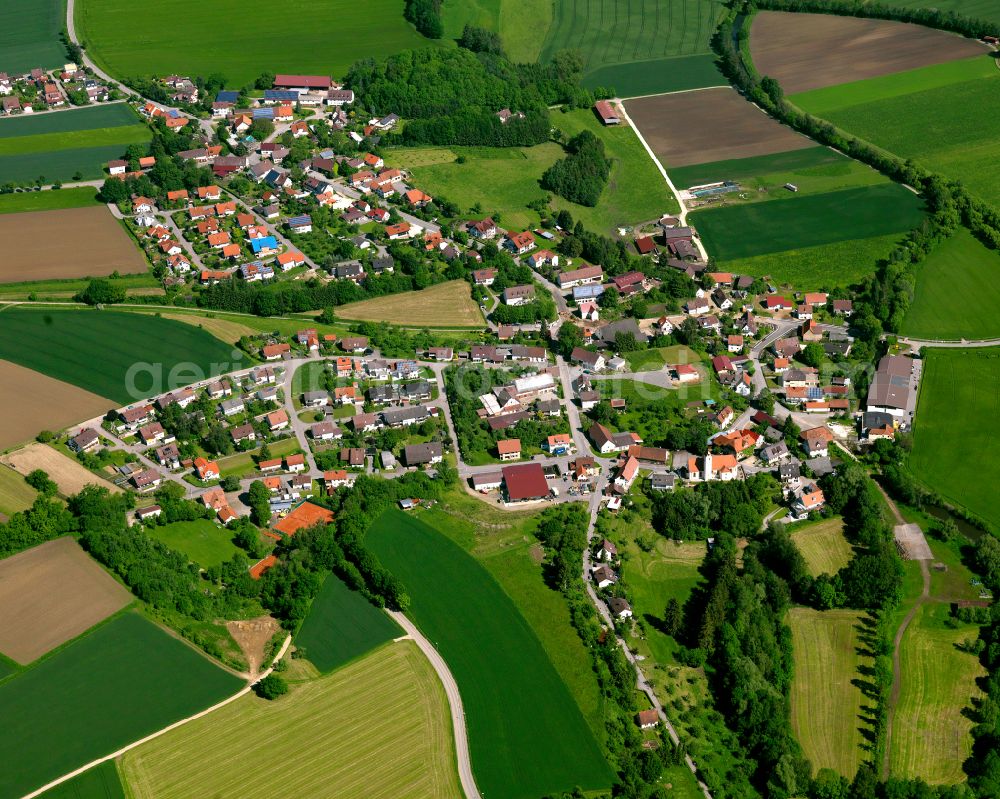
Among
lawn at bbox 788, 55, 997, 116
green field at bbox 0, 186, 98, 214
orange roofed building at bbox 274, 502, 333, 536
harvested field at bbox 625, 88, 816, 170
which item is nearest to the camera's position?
orange roofed building at bbox 274, 502, 333, 536

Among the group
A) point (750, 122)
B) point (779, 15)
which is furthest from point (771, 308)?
point (779, 15)

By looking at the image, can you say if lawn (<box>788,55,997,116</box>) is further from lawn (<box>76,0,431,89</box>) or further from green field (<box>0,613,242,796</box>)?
green field (<box>0,613,242,796</box>)

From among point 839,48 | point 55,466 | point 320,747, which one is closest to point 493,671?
point 320,747

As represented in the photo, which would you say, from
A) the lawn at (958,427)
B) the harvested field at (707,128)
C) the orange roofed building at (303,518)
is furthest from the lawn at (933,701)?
the harvested field at (707,128)

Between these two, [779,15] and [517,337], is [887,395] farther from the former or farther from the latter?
[779,15]

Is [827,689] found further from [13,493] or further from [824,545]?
[13,493]

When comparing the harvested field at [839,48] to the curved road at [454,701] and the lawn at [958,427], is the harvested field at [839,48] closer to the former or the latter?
the lawn at [958,427]

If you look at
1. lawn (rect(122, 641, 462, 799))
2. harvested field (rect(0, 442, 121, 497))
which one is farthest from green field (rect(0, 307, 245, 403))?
lawn (rect(122, 641, 462, 799))
